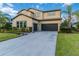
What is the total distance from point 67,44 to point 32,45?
59cm

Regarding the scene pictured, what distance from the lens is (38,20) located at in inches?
144

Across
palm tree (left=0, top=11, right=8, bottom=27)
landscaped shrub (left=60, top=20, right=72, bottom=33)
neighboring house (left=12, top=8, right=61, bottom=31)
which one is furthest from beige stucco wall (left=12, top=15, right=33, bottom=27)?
landscaped shrub (left=60, top=20, right=72, bottom=33)

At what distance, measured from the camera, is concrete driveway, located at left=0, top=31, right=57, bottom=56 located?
3.46m

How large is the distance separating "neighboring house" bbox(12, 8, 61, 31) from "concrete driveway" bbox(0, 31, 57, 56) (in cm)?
11

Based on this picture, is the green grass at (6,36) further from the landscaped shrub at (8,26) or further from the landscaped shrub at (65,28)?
the landscaped shrub at (65,28)

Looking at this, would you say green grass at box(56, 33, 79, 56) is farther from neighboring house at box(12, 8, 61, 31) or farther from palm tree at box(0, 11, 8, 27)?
palm tree at box(0, 11, 8, 27)

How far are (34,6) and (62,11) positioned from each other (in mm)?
491

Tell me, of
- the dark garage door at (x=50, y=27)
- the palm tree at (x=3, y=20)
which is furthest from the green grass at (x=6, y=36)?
the dark garage door at (x=50, y=27)

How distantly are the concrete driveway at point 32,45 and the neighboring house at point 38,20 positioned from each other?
109 millimetres

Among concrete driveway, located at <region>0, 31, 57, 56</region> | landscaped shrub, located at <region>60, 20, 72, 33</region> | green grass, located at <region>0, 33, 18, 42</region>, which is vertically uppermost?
landscaped shrub, located at <region>60, 20, 72, 33</region>

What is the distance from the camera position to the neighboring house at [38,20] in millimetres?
3598

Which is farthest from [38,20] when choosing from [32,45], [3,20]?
[3,20]

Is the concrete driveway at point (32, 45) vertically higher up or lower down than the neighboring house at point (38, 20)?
lower down

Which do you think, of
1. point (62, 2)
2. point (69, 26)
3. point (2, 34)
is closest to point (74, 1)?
point (62, 2)
